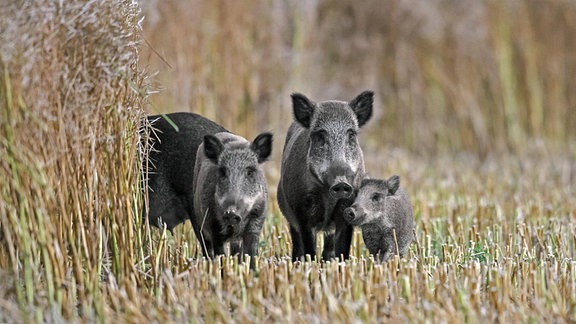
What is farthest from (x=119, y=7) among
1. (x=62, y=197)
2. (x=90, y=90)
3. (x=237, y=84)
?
(x=237, y=84)

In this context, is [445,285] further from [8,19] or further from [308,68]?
Result: [308,68]

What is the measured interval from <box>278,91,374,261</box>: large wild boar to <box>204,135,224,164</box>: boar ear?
0.65 m

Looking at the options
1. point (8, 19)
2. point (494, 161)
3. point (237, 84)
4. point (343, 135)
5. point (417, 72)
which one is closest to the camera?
point (8, 19)

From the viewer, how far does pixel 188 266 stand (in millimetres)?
6945

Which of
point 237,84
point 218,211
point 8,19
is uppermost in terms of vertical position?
point 237,84

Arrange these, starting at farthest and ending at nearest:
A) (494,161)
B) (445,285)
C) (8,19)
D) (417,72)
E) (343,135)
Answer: (417,72) → (494,161) → (343,135) → (445,285) → (8,19)

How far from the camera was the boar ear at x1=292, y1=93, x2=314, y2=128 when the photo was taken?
7.64m

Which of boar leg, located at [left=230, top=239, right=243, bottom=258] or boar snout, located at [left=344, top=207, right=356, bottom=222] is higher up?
boar snout, located at [left=344, top=207, right=356, bottom=222]

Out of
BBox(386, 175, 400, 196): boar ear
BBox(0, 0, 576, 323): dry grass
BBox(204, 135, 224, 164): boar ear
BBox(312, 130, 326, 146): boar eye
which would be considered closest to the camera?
BBox(0, 0, 576, 323): dry grass

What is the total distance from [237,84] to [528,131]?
5.74 m

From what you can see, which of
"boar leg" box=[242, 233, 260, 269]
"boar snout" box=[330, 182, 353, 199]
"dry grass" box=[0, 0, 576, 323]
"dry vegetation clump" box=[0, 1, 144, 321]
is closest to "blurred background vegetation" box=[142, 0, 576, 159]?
"dry grass" box=[0, 0, 576, 323]

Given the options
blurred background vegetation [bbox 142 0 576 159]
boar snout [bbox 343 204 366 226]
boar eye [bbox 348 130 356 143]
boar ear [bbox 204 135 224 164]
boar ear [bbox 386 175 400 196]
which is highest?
blurred background vegetation [bbox 142 0 576 159]

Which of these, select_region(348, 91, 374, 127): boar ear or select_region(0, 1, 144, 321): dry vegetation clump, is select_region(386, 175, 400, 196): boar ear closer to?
select_region(348, 91, 374, 127): boar ear

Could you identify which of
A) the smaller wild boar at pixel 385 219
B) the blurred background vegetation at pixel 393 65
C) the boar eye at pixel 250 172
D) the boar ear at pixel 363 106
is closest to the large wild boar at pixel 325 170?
the boar ear at pixel 363 106
